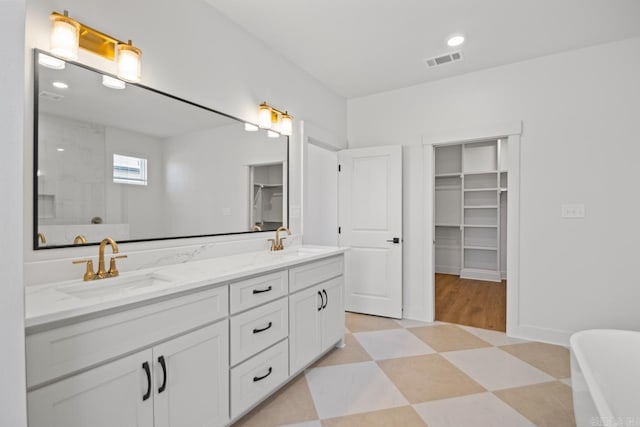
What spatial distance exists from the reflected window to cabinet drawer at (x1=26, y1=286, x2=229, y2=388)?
802 millimetres

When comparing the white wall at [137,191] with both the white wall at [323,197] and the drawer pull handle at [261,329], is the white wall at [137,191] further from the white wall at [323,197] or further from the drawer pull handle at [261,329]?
the white wall at [323,197]

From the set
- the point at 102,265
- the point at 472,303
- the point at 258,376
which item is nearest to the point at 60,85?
the point at 102,265

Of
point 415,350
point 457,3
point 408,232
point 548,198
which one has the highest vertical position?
point 457,3

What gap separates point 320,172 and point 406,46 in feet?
6.14

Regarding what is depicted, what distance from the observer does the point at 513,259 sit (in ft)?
10.2

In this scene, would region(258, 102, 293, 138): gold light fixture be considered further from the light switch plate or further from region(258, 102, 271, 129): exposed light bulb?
the light switch plate

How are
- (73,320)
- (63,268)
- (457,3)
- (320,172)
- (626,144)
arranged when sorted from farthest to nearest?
(320,172) → (626,144) → (457,3) → (63,268) → (73,320)

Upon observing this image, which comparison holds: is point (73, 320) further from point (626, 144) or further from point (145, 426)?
point (626, 144)

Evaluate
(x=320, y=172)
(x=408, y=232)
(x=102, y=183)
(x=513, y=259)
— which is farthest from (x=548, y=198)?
(x=102, y=183)

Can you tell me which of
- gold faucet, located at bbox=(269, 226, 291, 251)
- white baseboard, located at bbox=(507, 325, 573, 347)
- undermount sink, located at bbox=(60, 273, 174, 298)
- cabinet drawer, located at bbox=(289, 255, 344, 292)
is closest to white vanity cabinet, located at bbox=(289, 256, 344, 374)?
cabinet drawer, located at bbox=(289, 255, 344, 292)

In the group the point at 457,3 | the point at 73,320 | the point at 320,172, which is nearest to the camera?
the point at 73,320

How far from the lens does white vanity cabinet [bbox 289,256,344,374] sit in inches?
85.7

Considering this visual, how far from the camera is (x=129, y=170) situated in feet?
5.87

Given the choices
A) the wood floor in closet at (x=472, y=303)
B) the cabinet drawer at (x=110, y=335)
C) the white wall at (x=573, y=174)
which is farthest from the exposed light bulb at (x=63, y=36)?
the wood floor in closet at (x=472, y=303)
